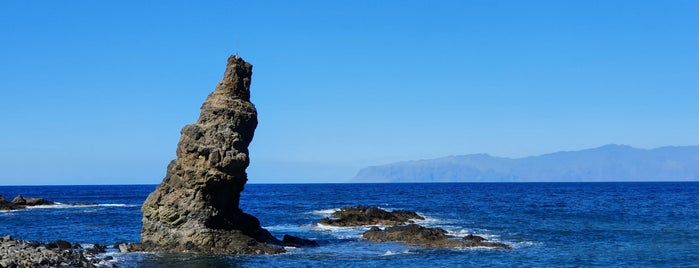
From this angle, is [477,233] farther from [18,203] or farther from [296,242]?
[18,203]

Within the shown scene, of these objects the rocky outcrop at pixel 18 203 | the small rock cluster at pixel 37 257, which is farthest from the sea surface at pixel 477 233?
the rocky outcrop at pixel 18 203

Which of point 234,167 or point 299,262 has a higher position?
point 234,167

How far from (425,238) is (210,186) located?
46.1 feet

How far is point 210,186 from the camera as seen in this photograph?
42125 millimetres

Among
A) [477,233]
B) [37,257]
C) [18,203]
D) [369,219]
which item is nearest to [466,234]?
[477,233]

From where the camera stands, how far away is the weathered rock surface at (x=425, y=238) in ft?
148

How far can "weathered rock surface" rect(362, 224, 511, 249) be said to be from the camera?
4503 cm

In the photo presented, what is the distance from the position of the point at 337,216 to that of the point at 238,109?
32.0 m

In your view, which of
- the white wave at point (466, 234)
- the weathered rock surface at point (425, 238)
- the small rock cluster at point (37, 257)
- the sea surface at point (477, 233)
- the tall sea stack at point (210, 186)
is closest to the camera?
the small rock cluster at point (37, 257)

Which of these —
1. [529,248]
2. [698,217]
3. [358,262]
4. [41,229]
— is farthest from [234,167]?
[698,217]

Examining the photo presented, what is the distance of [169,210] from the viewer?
42031 mm

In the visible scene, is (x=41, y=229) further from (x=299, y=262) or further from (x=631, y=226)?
(x=631, y=226)

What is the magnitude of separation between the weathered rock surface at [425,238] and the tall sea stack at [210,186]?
352 inches

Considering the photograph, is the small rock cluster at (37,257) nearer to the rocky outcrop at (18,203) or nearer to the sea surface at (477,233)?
the sea surface at (477,233)
